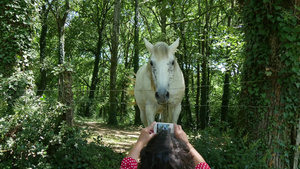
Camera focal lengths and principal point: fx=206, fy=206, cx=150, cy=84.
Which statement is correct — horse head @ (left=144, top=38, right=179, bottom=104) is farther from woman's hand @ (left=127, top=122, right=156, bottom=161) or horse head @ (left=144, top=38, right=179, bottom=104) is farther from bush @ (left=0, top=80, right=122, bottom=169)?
bush @ (left=0, top=80, right=122, bottom=169)

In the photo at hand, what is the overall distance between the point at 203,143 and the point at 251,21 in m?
2.09

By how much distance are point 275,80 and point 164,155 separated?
9.19 ft

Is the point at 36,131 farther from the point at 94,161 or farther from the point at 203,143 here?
the point at 203,143

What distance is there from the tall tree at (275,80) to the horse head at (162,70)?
1390mm

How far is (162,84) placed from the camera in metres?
2.66

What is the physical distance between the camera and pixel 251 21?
3.22m

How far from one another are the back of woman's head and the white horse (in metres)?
1.51

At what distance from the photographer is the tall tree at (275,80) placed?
2896 millimetres

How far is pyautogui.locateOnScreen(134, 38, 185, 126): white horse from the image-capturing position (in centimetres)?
269

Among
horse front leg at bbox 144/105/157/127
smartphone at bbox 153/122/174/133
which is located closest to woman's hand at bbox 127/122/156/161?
smartphone at bbox 153/122/174/133

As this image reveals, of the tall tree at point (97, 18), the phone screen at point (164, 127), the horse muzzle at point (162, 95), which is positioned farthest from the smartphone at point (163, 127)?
the tall tree at point (97, 18)

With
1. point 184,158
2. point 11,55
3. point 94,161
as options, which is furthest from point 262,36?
point 11,55

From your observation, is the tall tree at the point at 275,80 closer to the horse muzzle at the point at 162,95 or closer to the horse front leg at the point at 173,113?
the horse front leg at the point at 173,113

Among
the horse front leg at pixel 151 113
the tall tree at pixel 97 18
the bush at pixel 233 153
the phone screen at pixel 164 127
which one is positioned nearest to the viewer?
the phone screen at pixel 164 127
